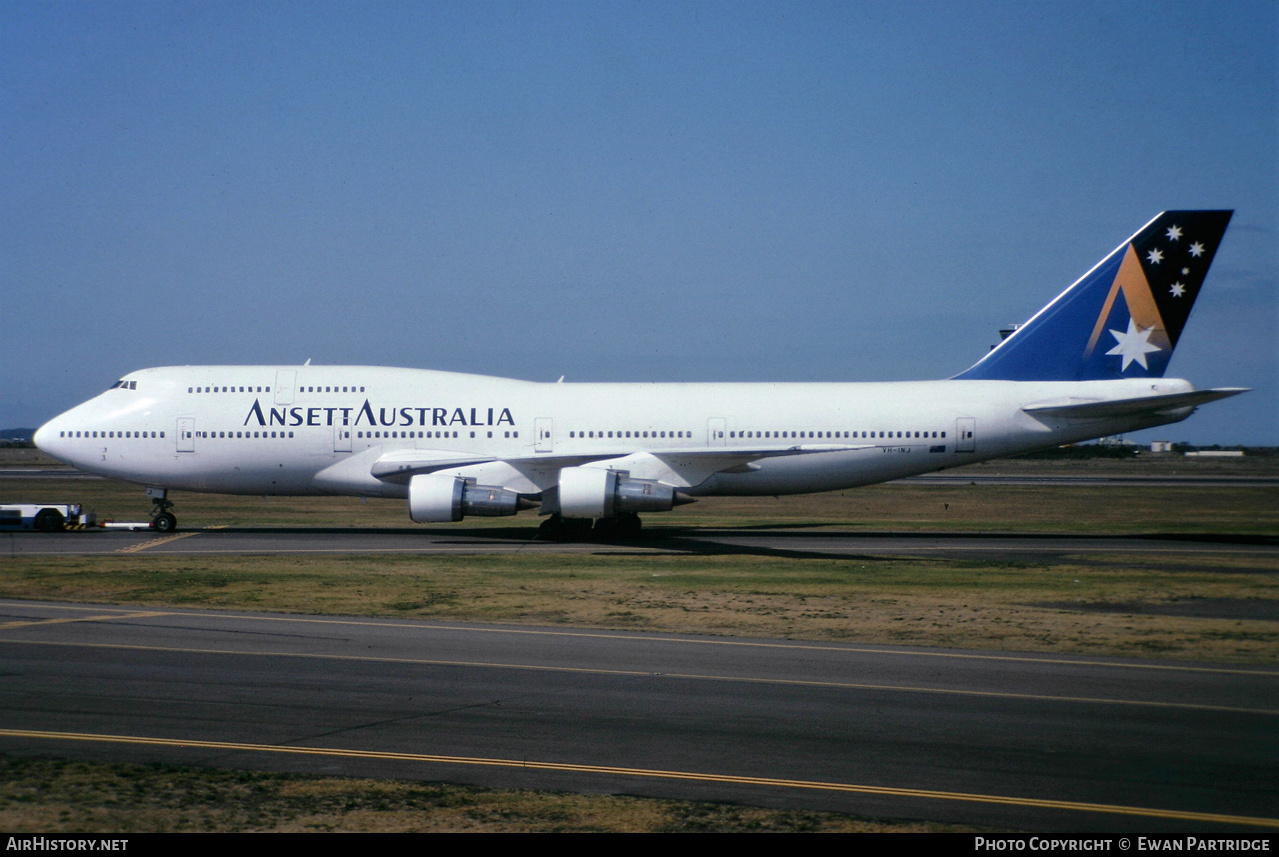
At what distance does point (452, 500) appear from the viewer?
100ft

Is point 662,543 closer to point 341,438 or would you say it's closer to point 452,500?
point 452,500

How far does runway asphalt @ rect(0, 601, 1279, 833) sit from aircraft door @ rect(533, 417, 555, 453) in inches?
677

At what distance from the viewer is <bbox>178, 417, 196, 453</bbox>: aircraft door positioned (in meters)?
33.9

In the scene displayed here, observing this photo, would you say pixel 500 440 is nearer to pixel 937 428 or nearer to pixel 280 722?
pixel 937 428

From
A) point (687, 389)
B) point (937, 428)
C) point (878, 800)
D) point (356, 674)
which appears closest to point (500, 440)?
point (687, 389)

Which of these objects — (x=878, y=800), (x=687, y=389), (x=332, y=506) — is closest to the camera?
(x=878, y=800)

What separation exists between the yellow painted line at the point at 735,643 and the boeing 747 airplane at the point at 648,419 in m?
12.8

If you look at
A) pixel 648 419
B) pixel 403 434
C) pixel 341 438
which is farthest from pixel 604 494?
pixel 341 438

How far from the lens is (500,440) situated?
3372 cm

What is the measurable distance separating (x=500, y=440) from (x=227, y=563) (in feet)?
33.1

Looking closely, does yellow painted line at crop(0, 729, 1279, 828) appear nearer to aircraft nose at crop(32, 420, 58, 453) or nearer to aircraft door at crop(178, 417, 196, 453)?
aircraft door at crop(178, 417, 196, 453)
